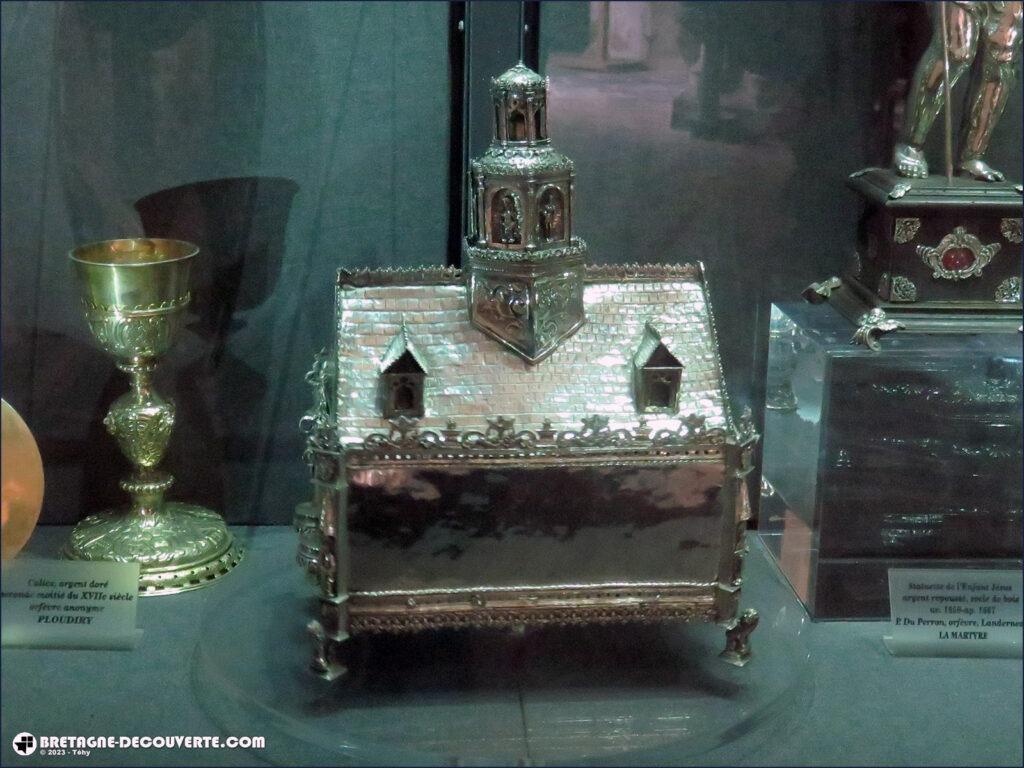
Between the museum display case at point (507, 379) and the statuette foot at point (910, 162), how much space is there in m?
0.01

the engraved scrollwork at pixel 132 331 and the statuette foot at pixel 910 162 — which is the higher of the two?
the statuette foot at pixel 910 162

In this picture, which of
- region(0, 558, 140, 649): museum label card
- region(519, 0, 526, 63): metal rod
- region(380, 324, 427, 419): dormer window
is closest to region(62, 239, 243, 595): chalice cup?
region(0, 558, 140, 649): museum label card

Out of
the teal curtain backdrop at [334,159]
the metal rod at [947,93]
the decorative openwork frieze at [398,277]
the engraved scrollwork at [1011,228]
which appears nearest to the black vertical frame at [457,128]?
the teal curtain backdrop at [334,159]

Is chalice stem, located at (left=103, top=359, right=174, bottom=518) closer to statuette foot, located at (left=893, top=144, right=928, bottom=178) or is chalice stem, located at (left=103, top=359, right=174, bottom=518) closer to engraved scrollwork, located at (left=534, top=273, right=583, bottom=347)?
engraved scrollwork, located at (left=534, top=273, right=583, bottom=347)

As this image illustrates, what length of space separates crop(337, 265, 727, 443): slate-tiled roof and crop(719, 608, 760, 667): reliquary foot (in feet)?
1.36

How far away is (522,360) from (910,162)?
43.0 inches

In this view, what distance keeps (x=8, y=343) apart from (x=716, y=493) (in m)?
1.79

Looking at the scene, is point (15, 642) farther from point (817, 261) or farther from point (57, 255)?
point (817, 261)

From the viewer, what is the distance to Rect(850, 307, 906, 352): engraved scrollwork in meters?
2.90

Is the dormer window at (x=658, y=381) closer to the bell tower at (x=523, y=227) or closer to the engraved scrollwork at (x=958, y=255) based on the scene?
the bell tower at (x=523, y=227)

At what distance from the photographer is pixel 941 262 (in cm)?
294

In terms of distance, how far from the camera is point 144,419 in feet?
10.1

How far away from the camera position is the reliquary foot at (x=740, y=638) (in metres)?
2.62

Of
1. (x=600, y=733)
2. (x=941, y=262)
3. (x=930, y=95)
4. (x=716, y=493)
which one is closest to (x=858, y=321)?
(x=941, y=262)
